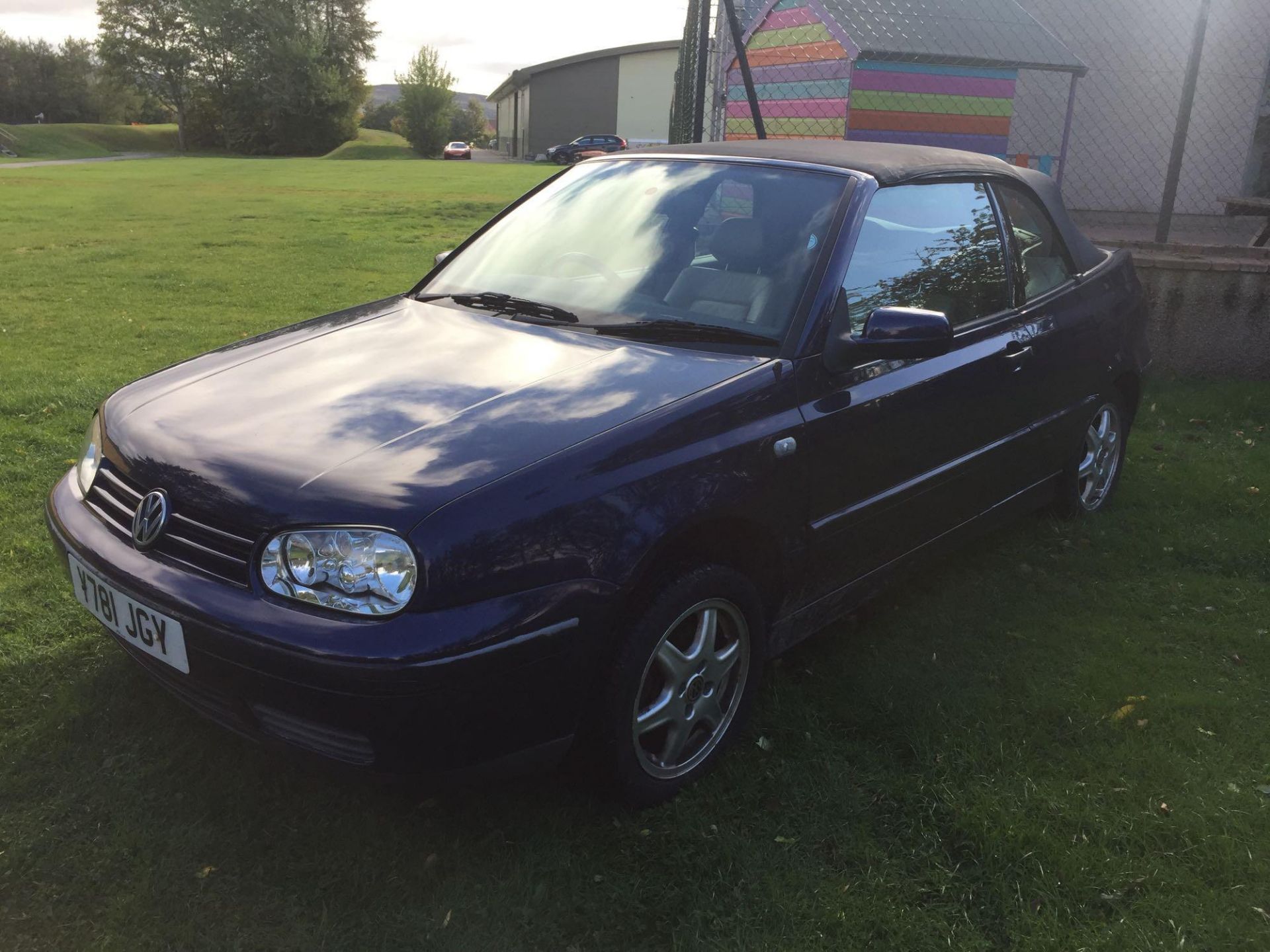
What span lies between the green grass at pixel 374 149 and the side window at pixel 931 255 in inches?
2033

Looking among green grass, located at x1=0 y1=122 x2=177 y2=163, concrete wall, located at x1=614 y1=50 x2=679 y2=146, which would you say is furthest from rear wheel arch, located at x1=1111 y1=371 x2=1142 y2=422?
concrete wall, located at x1=614 y1=50 x2=679 y2=146

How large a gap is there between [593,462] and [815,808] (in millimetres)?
1127

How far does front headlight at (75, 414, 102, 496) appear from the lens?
2809mm

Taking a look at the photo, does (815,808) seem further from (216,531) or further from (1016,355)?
(1016,355)

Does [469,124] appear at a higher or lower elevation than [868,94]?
higher

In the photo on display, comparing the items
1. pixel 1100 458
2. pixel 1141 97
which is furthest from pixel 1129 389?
pixel 1141 97

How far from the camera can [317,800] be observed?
2.67m

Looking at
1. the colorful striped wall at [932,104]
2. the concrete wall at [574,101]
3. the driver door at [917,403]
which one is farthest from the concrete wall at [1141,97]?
the concrete wall at [574,101]

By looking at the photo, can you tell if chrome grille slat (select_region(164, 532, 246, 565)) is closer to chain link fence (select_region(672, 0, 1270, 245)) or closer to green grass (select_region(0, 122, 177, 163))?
chain link fence (select_region(672, 0, 1270, 245))

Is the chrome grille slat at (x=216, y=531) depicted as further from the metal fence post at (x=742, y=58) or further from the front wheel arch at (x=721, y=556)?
the metal fence post at (x=742, y=58)

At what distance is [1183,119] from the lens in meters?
7.17

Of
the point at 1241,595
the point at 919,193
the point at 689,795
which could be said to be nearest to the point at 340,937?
the point at 689,795

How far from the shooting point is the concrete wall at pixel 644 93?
58.8 meters

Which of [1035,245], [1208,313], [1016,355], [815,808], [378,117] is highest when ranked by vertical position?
[378,117]
